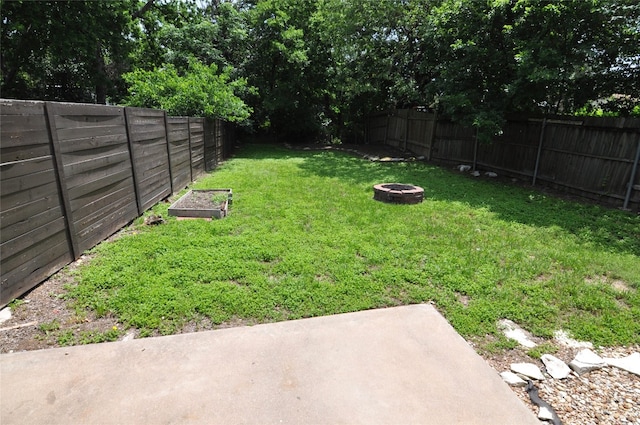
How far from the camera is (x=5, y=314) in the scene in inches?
105

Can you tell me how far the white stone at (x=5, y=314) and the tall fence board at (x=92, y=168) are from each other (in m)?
0.96

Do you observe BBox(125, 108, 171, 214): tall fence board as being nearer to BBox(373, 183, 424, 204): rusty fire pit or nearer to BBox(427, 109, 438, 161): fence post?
BBox(373, 183, 424, 204): rusty fire pit

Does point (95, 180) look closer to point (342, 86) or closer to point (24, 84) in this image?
point (342, 86)

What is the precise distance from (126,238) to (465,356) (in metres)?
4.06

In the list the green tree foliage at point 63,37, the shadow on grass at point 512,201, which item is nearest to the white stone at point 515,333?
the shadow on grass at point 512,201

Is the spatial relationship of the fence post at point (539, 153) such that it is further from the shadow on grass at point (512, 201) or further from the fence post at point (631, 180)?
the fence post at point (631, 180)

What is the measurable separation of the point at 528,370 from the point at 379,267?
5.57 ft

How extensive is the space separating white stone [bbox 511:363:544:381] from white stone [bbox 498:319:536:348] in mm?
266

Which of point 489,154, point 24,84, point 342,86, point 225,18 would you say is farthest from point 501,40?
point 24,84

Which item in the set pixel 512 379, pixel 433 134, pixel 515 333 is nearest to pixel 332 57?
pixel 433 134

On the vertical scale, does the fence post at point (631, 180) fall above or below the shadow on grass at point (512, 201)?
above

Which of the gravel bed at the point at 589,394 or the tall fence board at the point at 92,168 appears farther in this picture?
the tall fence board at the point at 92,168

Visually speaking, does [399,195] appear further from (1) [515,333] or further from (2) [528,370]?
A: (2) [528,370]

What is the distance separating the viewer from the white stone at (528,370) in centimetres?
224
